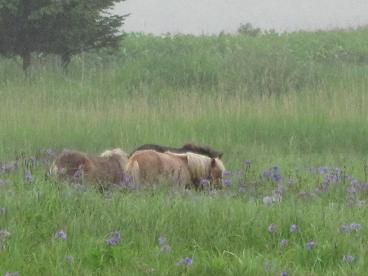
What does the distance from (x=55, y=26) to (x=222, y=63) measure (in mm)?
4000

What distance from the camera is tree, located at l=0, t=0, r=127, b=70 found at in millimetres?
16141

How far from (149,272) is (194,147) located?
4053 mm

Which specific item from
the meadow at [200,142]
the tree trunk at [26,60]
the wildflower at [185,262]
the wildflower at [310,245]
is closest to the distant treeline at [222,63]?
the meadow at [200,142]

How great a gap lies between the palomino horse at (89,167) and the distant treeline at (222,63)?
7.01 m

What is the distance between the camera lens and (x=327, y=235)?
5402 mm

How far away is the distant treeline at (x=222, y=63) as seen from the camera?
53.4 feet

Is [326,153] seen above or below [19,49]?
below

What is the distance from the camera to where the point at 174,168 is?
792 centimetres

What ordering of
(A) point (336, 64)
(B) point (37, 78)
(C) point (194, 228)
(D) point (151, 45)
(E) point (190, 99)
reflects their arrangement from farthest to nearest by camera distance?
(D) point (151, 45), (A) point (336, 64), (B) point (37, 78), (E) point (190, 99), (C) point (194, 228)

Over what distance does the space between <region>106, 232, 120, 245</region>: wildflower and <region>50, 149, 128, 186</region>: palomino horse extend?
74.3 inches

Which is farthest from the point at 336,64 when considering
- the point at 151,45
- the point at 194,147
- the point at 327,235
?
the point at 327,235

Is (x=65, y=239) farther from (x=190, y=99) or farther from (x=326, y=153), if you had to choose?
(x=190, y=99)

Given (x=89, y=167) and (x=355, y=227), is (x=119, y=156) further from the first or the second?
(x=355, y=227)

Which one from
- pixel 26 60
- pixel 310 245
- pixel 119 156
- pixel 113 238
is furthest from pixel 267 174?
pixel 26 60
